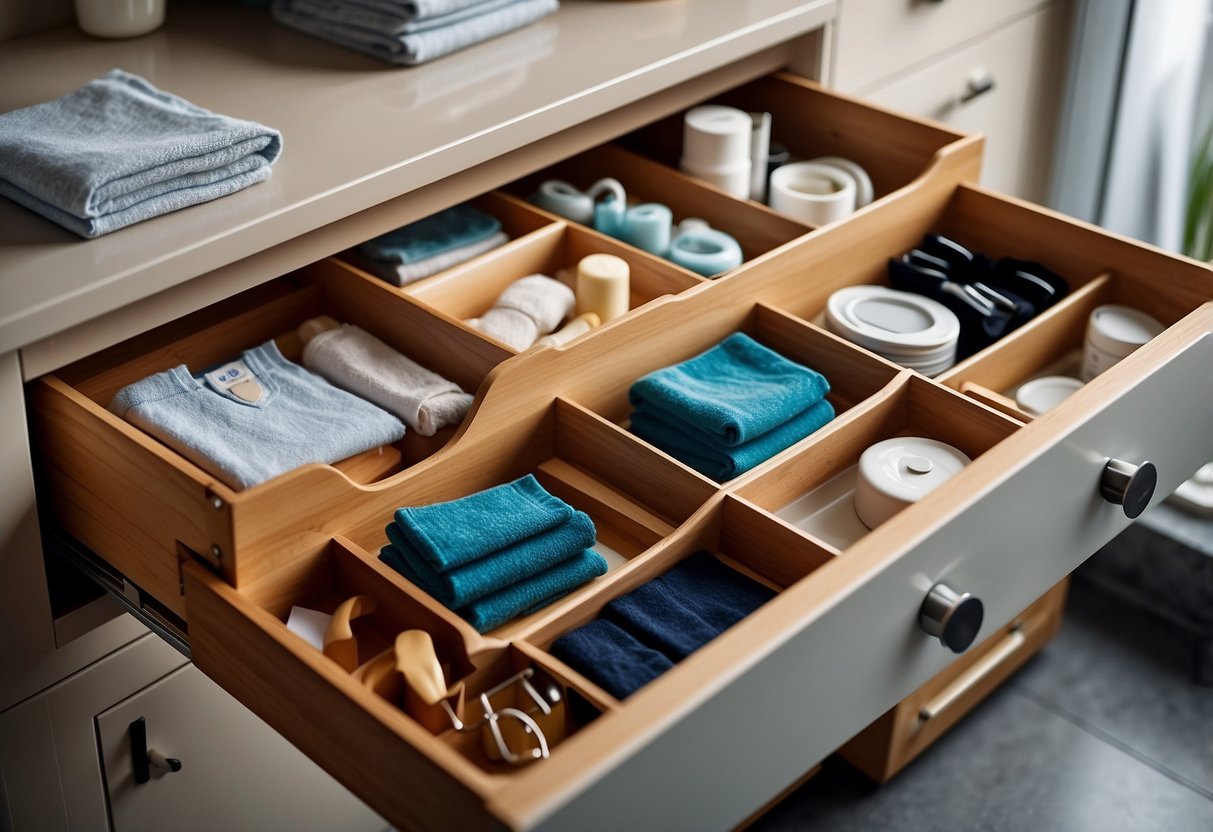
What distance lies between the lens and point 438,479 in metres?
1.13

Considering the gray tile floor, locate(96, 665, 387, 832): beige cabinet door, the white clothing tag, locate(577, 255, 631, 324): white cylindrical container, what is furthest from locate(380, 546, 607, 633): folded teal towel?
the gray tile floor

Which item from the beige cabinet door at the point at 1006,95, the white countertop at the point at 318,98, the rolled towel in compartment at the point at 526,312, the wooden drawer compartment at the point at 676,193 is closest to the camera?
the white countertop at the point at 318,98

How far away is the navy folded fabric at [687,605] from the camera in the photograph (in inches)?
39.3

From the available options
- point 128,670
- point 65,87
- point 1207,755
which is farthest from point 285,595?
point 1207,755

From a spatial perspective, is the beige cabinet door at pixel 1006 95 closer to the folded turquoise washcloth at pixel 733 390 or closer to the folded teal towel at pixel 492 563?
the folded turquoise washcloth at pixel 733 390

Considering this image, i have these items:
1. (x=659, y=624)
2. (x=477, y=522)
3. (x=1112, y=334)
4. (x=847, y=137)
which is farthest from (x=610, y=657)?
(x=847, y=137)

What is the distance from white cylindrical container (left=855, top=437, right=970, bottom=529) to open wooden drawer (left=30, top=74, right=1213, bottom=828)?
34 millimetres

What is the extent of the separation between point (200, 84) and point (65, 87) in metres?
0.14

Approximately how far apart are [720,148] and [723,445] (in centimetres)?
48

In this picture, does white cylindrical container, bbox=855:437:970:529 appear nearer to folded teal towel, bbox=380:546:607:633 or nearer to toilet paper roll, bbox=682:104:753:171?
folded teal towel, bbox=380:546:607:633

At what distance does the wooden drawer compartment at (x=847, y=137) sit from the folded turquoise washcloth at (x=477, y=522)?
554 mm

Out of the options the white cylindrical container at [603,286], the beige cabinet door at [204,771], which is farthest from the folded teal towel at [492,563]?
the beige cabinet door at [204,771]

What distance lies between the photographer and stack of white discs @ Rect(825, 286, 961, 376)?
4.40ft

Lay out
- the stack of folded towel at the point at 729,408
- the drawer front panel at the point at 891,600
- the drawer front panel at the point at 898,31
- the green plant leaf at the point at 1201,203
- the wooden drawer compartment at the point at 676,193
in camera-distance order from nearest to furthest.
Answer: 1. the drawer front panel at the point at 891,600
2. the stack of folded towel at the point at 729,408
3. the wooden drawer compartment at the point at 676,193
4. the drawer front panel at the point at 898,31
5. the green plant leaf at the point at 1201,203
